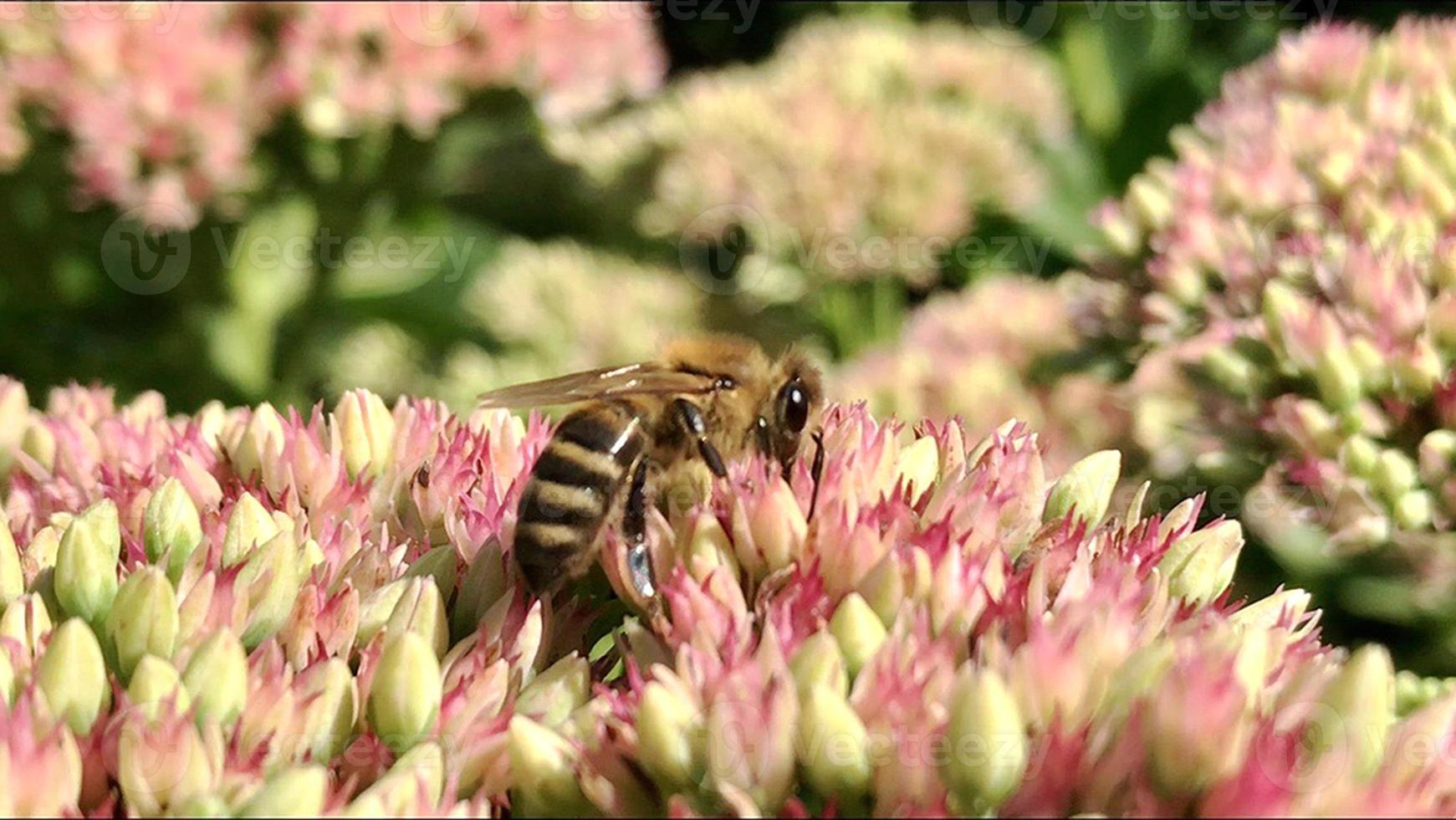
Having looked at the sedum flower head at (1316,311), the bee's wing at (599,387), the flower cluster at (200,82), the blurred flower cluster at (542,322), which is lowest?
the blurred flower cluster at (542,322)

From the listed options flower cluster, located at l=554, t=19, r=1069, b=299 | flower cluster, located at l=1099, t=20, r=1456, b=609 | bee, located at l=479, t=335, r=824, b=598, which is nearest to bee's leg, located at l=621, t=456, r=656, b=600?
bee, located at l=479, t=335, r=824, b=598

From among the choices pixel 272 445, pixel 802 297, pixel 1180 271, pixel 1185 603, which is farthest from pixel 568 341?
pixel 1185 603

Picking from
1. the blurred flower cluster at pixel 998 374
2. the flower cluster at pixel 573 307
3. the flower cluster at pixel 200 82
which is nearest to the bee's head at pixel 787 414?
the blurred flower cluster at pixel 998 374

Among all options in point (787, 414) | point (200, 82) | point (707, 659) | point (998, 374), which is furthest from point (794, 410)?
point (200, 82)

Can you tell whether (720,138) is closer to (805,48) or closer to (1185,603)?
(805,48)

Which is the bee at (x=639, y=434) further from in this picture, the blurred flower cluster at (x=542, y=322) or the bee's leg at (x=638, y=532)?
the blurred flower cluster at (x=542, y=322)

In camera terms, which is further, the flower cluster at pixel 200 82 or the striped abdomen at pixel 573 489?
the flower cluster at pixel 200 82

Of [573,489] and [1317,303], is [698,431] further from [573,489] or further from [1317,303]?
[1317,303]
